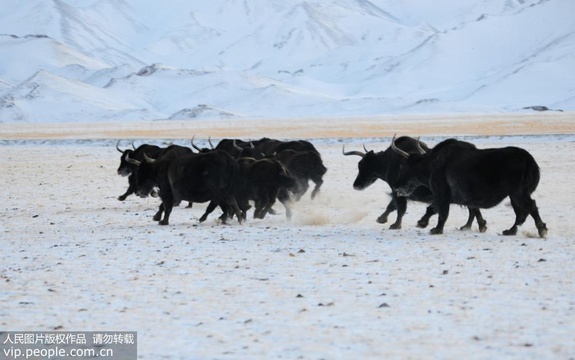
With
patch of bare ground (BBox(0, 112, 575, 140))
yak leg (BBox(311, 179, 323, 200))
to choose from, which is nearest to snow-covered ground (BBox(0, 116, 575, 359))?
yak leg (BBox(311, 179, 323, 200))

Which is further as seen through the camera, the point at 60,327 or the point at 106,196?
the point at 106,196

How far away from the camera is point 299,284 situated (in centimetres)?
854

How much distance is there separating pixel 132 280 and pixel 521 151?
5148 millimetres

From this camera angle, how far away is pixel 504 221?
45.6ft

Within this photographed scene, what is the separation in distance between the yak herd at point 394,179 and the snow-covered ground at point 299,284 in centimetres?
32

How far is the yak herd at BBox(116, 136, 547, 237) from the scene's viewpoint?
11.6m

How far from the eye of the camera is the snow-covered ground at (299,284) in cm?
648

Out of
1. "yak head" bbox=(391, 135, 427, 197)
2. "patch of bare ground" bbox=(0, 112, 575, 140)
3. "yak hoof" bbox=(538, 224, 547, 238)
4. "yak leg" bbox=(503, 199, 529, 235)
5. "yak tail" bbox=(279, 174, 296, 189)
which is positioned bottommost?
"patch of bare ground" bbox=(0, 112, 575, 140)

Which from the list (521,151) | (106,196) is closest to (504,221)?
(521,151)

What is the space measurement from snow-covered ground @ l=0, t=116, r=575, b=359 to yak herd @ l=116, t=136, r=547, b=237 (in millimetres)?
323

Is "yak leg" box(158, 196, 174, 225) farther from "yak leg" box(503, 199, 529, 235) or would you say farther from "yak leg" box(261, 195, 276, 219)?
"yak leg" box(503, 199, 529, 235)

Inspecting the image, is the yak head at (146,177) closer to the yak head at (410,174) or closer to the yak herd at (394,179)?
the yak herd at (394,179)

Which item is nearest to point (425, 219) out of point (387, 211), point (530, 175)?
point (387, 211)

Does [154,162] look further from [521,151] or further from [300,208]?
[521,151]
